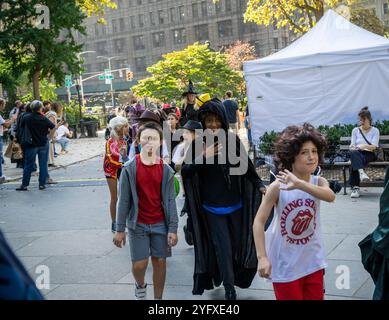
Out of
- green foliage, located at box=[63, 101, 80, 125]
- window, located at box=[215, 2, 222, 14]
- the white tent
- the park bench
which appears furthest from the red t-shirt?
window, located at box=[215, 2, 222, 14]

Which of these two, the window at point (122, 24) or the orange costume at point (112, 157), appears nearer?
the orange costume at point (112, 157)

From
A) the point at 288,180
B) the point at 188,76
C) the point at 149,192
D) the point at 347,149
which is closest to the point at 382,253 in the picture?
the point at 288,180

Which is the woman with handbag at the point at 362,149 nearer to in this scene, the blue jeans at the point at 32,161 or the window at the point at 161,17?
the blue jeans at the point at 32,161

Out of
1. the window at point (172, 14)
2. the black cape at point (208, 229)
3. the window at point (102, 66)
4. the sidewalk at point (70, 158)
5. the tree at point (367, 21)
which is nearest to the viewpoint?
the black cape at point (208, 229)

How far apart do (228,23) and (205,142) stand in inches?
3463

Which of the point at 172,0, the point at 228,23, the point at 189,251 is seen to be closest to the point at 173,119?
the point at 189,251

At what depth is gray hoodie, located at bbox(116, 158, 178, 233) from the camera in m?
5.06

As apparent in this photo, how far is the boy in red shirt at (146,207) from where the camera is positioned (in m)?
5.07

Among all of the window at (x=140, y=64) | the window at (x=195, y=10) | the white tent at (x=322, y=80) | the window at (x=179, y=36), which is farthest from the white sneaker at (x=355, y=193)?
the window at (x=140, y=64)

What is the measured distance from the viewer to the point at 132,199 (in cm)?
509

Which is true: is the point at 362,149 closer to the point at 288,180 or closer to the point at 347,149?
the point at 347,149

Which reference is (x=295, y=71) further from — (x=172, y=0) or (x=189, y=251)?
(x=172, y=0)

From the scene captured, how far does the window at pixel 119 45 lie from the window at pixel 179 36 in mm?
11412
